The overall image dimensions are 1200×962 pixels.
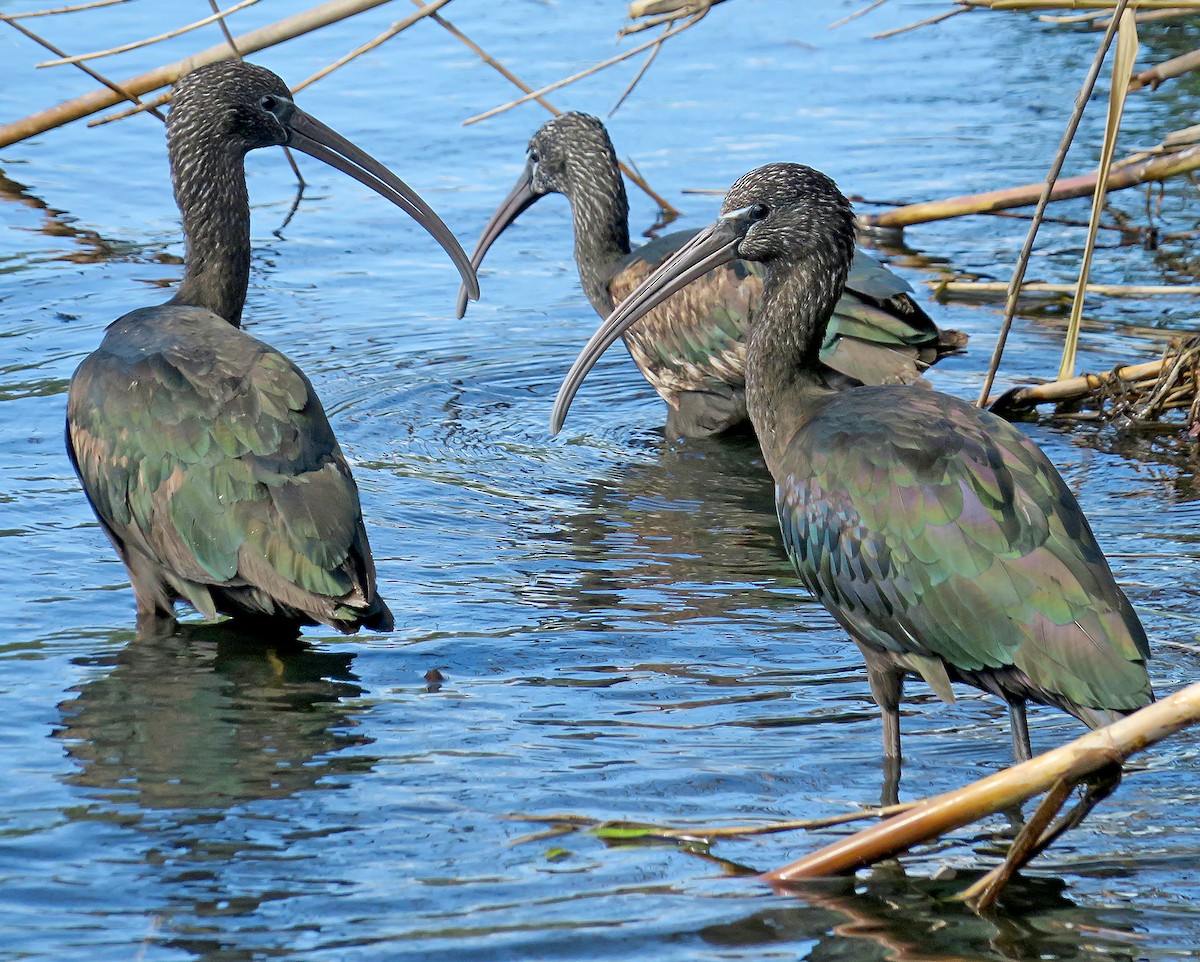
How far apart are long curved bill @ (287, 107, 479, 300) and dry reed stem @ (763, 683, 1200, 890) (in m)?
3.61

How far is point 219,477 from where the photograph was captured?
5.29 m

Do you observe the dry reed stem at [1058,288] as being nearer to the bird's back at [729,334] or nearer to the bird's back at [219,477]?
the bird's back at [729,334]

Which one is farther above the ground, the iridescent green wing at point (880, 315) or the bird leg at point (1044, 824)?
the iridescent green wing at point (880, 315)

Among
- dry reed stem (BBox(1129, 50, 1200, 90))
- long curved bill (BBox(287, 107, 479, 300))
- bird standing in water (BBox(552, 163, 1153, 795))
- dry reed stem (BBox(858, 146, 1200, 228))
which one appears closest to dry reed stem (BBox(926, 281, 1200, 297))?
dry reed stem (BBox(858, 146, 1200, 228))

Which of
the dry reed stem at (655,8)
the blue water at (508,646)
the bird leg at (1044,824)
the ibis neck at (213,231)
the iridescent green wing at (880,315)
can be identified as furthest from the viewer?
the iridescent green wing at (880,315)

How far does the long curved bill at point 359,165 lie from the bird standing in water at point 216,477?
0.83m

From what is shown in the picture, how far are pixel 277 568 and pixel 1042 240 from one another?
579cm

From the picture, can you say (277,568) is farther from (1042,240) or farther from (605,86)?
(605,86)

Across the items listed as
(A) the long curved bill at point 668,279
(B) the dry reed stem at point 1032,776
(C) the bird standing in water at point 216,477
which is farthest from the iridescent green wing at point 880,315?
(B) the dry reed stem at point 1032,776

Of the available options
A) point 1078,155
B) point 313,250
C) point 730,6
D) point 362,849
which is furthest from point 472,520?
point 730,6

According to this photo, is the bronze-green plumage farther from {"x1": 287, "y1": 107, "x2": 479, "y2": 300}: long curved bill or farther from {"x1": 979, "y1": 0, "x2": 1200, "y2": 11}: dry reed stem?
{"x1": 979, "y1": 0, "x2": 1200, "y2": 11}: dry reed stem

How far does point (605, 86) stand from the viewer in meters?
12.0

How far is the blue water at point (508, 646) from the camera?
4023 mm

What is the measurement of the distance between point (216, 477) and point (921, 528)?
2.07m
